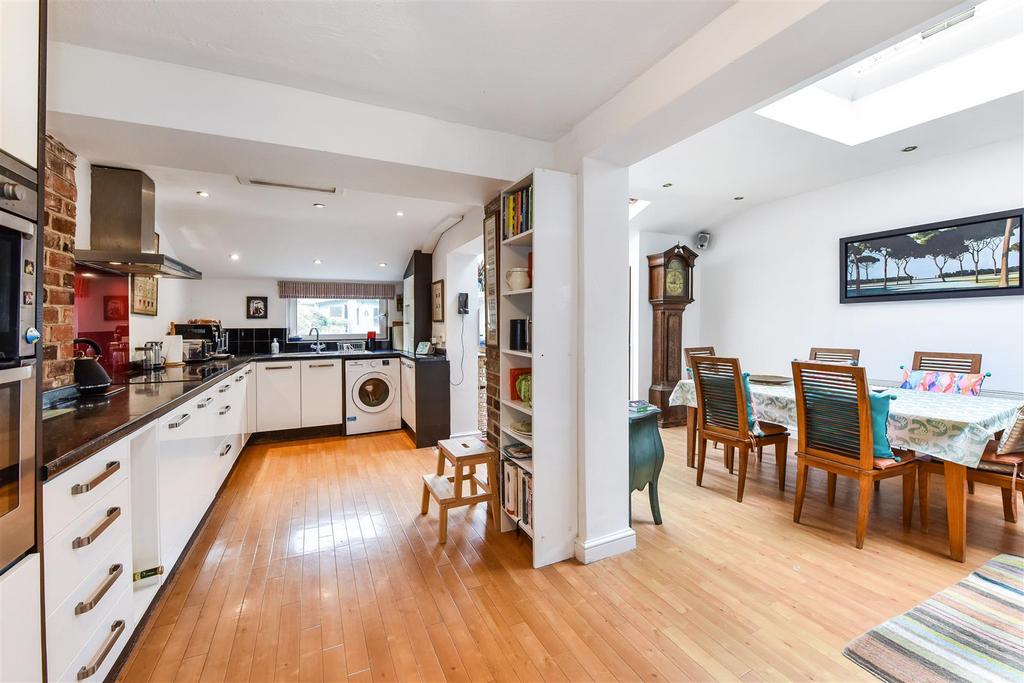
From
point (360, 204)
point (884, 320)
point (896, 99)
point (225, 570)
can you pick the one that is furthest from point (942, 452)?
point (360, 204)

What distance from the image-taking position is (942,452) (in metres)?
2.08

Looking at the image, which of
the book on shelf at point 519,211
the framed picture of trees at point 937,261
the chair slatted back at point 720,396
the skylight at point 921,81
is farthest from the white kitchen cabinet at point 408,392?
the framed picture of trees at point 937,261

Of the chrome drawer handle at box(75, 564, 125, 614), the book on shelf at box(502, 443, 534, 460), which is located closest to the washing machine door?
the book on shelf at box(502, 443, 534, 460)

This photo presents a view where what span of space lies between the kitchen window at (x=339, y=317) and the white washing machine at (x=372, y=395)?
61.3 inches

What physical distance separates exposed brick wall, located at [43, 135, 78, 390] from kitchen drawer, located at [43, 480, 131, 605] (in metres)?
0.83

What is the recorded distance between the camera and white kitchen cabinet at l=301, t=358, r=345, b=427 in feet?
14.1

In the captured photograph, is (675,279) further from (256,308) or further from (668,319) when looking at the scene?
(256,308)

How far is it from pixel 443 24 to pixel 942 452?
2942mm

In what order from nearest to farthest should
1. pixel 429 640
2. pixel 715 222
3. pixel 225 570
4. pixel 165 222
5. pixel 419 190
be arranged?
1. pixel 429 640
2. pixel 225 570
3. pixel 419 190
4. pixel 165 222
5. pixel 715 222

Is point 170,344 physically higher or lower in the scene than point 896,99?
lower

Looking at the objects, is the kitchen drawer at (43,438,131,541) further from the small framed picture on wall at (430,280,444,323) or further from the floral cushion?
the floral cushion

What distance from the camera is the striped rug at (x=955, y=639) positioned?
1413 mm

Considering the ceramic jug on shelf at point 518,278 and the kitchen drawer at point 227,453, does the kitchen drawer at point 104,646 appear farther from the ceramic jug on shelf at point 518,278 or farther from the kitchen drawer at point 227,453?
the ceramic jug on shelf at point 518,278

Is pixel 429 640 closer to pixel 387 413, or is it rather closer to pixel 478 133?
pixel 478 133
